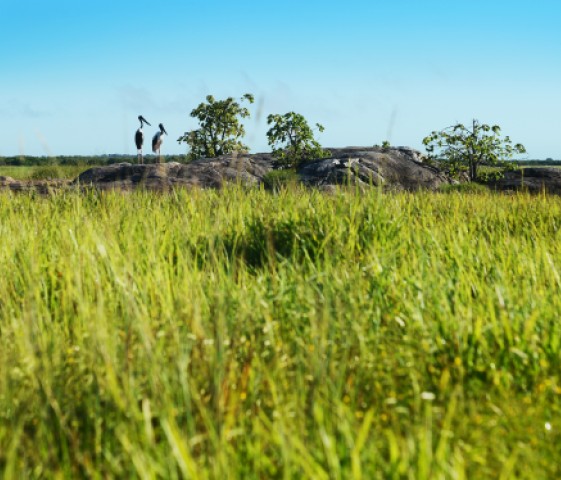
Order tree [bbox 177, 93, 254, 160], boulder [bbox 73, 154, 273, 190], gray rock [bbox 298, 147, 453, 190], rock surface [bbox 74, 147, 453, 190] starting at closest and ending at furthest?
boulder [bbox 73, 154, 273, 190] < rock surface [bbox 74, 147, 453, 190] < gray rock [bbox 298, 147, 453, 190] < tree [bbox 177, 93, 254, 160]

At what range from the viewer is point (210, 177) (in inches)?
491

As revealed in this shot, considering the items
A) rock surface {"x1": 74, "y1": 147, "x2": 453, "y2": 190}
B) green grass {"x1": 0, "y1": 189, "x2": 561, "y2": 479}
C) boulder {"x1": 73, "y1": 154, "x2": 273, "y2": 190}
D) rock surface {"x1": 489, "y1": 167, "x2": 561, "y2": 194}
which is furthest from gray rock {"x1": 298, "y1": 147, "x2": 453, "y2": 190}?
green grass {"x1": 0, "y1": 189, "x2": 561, "y2": 479}

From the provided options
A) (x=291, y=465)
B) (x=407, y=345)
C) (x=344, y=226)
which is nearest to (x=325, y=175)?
(x=344, y=226)

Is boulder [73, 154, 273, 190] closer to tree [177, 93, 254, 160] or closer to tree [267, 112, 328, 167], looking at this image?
tree [267, 112, 328, 167]

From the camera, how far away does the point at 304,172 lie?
41.9ft

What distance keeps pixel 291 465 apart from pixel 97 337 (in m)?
0.93

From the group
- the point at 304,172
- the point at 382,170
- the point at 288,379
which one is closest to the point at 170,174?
the point at 304,172

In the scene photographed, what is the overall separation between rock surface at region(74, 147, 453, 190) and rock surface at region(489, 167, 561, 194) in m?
1.46

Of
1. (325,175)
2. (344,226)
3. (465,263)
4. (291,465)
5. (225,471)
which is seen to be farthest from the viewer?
(325,175)

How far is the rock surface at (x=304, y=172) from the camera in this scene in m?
11.9

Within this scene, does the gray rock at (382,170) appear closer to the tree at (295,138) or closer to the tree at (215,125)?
the tree at (295,138)

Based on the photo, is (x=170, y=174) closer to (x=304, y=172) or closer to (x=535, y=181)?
(x=304, y=172)

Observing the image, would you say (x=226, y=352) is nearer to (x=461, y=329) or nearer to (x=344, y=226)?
(x=461, y=329)

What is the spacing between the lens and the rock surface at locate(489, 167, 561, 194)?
12.9 metres
